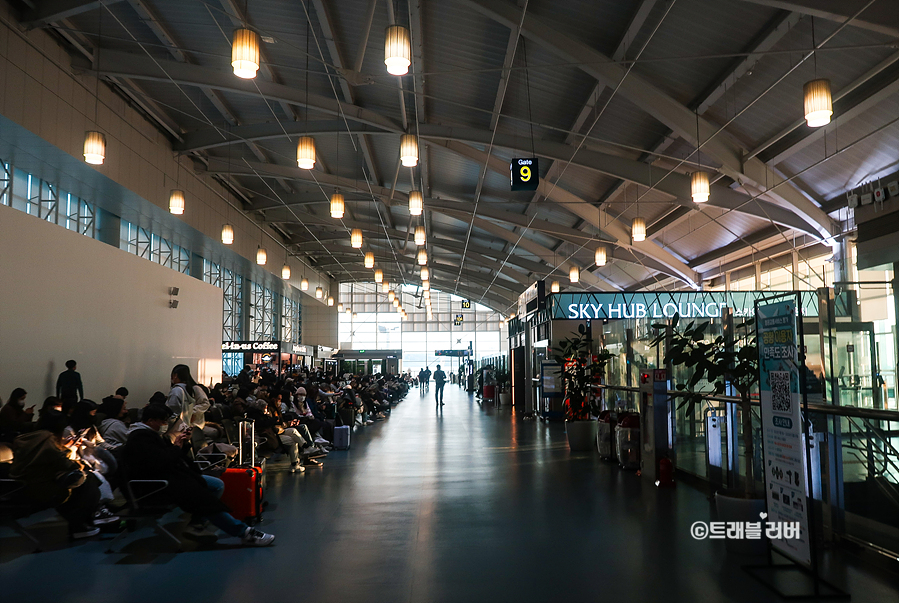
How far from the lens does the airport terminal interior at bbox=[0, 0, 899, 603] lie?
14.5 ft

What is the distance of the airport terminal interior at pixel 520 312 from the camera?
4.42m

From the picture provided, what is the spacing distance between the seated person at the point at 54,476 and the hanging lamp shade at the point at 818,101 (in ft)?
26.5

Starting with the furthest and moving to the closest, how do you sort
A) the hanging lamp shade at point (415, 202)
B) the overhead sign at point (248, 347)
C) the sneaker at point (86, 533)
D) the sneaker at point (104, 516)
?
the overhead sign at point (248, 347), the hanging lamp shade at point (415, 202), the sneaker at point (104, 516), the sneaker at point (86, 533)

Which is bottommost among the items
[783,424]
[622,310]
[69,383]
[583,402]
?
[583,402]

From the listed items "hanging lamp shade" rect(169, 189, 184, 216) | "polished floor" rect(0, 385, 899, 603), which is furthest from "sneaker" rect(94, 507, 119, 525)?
"hanging lamp shade" rect(169, 189, 184, 216)

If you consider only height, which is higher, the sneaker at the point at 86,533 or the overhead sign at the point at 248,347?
the overhead sign at the point at 248,347

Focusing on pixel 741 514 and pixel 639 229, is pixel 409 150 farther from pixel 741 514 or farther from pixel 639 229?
pixel 639 229

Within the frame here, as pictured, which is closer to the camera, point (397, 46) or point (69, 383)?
point (397, 46)

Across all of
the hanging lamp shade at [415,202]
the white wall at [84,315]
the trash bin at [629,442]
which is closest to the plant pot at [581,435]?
the trash bin at [629,442]

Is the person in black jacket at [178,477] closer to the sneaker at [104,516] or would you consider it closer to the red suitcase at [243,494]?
the red suitcase at [243,494]

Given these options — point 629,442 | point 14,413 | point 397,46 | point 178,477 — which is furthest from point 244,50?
point 629,442

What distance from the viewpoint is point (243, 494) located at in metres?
5.60

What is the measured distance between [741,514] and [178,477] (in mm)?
4218

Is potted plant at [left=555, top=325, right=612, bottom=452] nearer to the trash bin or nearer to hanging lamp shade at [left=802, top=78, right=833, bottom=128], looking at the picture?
the trash bin
